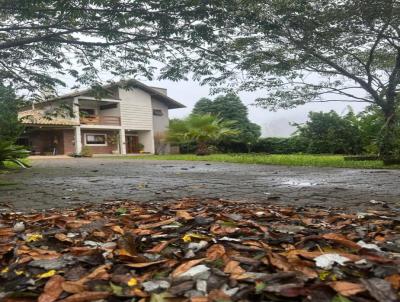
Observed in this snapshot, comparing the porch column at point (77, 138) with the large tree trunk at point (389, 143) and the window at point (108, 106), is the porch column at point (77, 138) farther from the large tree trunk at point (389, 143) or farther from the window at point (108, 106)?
the large tree trunk at point (389, 143)

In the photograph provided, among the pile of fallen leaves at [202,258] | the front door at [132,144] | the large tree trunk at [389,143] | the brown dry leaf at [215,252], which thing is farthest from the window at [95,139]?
the brown dry leaf at [215,252]

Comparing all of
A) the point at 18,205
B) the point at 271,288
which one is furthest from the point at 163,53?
the point at 271,288

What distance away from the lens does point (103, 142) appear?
29031 millimetres

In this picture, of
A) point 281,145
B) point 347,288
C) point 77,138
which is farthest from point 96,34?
point 77,138

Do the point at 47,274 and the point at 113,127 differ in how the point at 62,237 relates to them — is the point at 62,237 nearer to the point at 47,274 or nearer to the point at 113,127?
the point at 47,274

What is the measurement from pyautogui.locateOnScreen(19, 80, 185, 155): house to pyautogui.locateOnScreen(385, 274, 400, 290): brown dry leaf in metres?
23.9

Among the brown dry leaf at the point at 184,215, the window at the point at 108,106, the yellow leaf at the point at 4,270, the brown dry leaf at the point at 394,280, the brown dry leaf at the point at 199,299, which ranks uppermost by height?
the window at the point at 108,106

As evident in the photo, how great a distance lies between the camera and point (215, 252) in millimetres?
1607

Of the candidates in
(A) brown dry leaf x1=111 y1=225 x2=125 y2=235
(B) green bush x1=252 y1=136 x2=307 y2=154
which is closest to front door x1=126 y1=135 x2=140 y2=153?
(B) green bush x1=252 y1=136 x2=307 y2=154

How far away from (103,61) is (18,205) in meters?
4.72

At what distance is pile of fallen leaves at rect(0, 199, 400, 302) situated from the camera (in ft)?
4.05

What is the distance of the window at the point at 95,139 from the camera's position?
28.1 meters

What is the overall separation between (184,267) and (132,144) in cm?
2986

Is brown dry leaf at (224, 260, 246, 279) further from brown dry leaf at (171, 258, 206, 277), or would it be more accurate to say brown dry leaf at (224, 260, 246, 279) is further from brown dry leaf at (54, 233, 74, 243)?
brown dry leaf at (54, 233, 74, 243)
